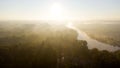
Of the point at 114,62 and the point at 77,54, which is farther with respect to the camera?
the point at 77,54

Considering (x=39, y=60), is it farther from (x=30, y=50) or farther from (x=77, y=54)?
(x=77, y=54)

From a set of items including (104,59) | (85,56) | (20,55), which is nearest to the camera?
(104,59)

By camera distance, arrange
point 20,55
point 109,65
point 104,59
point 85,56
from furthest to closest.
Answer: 1. point 85,56
2. point 20,55
3. point 104,59
4. point 109,65

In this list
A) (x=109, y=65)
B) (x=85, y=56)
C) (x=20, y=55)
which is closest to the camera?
(x=109, y=65)

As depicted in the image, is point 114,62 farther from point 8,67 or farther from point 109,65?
point 8,67

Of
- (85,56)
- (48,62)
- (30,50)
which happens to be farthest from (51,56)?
(85,56)

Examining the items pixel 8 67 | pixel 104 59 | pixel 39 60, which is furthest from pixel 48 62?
pixel 104 59

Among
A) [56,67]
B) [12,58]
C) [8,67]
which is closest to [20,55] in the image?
[12,58]

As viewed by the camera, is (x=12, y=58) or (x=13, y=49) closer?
(x=12, y=58)
